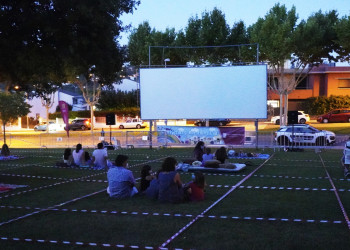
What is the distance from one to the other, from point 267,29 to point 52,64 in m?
25.3

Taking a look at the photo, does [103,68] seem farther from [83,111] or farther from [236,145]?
[83,111]

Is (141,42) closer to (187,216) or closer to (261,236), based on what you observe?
(187,216)

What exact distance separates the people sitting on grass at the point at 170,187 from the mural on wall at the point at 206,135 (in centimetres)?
1557

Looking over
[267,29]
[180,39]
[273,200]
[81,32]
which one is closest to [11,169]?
[81,32]

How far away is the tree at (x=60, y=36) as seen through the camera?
9.94m

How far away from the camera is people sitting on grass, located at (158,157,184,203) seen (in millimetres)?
8586

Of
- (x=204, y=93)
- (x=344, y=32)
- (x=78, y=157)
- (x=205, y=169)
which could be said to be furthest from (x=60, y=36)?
(x=344, y=32)

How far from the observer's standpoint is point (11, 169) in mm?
15438

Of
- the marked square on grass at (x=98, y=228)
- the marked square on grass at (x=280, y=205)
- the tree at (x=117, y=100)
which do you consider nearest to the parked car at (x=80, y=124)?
the tree at (x=117, y=100)

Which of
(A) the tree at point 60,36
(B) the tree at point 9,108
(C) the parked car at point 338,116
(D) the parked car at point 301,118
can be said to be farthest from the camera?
(D) the parked car at point 301,118

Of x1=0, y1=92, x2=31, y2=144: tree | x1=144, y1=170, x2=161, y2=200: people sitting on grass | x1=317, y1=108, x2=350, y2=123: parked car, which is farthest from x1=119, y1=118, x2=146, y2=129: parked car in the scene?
x1=144, y1=170, x2=161, y2=200: people sitting on grass

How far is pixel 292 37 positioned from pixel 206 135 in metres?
13.8

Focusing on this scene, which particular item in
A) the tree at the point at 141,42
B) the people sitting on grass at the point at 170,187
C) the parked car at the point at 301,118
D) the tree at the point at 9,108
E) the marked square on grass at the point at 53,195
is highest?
the tree at the point at 141,42

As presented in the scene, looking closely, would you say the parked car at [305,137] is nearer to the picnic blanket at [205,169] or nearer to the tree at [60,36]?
the picnic blanket at [205,169]
